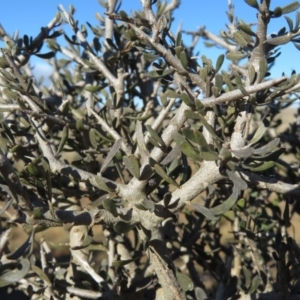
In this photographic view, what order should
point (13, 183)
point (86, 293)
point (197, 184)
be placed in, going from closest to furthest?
point (13, 183), point (197, 184), point (86, 293)

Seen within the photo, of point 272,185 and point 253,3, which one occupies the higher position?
point 253,3

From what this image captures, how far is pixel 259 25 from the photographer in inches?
25.3

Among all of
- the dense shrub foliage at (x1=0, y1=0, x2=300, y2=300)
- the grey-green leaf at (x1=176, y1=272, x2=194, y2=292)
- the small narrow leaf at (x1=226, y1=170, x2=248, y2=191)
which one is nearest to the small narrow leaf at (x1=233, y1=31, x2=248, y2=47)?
the dense shrub foliage at (x1=0, y1=0, x2=300, y2=300)

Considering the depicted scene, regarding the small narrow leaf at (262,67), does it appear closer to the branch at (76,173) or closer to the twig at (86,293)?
the branch at (76,173)

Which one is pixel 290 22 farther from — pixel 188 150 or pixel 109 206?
pixel 109 206

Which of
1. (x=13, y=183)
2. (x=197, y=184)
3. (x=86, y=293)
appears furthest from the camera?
(x=86, y=293)

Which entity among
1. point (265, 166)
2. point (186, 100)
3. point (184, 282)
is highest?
point (186, 100)

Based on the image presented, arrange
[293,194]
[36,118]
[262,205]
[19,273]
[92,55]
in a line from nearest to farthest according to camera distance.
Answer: [19,273] → [293,194] → [36,118] → [92,55] → [262,205]

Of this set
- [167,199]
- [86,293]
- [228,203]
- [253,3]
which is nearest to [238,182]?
[228,203]

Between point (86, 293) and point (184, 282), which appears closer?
point (184, 282)

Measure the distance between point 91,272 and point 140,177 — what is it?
0.37m

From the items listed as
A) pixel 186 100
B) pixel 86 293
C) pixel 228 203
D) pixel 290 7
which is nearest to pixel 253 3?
pixel 290 7

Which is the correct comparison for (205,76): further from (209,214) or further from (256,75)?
(209,214)

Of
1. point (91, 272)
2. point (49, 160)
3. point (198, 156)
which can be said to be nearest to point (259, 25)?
point (198, 156)
